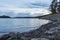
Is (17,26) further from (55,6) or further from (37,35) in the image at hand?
(55,6)

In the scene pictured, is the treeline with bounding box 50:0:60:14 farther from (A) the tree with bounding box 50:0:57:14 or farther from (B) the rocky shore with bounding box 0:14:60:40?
(B) the rocky shore with bounding box 0:14:60:40

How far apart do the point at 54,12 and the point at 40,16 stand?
0.94 metres

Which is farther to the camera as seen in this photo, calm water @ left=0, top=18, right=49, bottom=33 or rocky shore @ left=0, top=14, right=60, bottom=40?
calm water @ left=0, top=18, right=49, bottom=33

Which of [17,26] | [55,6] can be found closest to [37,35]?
[17,26]

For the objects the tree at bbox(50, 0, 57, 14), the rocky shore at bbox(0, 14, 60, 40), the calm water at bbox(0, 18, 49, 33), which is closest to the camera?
the rocky shore at bbox(0, 14, 60, 40)

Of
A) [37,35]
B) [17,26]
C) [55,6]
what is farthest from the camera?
[55,6]

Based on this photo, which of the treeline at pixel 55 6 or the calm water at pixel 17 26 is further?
the treeline at pixel 55 6

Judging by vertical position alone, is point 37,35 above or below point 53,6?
below

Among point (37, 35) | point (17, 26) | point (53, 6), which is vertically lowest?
point (17, 26)

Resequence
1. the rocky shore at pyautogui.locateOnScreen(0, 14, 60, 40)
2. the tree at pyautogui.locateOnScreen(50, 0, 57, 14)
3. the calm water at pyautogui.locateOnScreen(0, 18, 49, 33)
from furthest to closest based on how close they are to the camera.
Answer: the tree at pyautogui.locateOnScreen(50, 0, 57, 14) → the calm water at pyautogui.locateOnScreen(0, 18, 49, 33) → the rocky shore at pyautogui.locateOnScreen(0, 14, 60, 40)

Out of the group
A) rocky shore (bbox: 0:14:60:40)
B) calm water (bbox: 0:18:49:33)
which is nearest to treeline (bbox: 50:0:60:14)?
calm water (bbox: 0:18:49:33)

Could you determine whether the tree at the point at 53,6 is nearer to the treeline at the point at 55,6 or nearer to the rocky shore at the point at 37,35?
the treeline at the point at 55,6

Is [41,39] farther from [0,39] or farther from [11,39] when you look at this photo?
[0,39]

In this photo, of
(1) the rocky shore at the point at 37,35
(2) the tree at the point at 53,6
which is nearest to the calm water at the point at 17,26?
(1) the rocky shore at the point at 37,35
